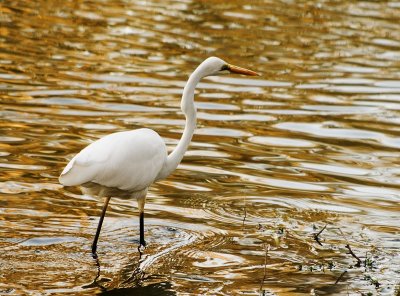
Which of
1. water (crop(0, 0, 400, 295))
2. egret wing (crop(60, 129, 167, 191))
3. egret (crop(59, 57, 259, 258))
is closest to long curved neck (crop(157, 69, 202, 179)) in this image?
egret (crop(59, 57, 259, 258))

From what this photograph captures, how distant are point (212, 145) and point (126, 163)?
472 centimetres

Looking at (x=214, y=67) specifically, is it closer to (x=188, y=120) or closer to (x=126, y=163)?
(x=188, y=120)

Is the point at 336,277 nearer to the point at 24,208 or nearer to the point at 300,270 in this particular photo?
the point at 300,270

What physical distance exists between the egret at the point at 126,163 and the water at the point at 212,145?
1.82 feet

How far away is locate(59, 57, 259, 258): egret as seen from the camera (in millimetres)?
8992

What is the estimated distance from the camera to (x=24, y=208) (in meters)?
10.6

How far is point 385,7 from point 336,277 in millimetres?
18534

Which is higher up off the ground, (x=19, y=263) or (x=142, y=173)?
(x=142, y=173)

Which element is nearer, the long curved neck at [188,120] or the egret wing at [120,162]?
the egret wing at [120,162]

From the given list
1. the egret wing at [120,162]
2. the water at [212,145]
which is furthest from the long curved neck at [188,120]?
the water at [212,145]

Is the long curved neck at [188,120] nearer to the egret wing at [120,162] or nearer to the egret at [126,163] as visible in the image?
the egret at [126,163]

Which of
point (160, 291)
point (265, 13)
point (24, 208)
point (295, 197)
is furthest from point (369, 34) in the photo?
point (160, 291)

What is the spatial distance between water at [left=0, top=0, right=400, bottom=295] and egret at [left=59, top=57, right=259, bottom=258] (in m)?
0.55

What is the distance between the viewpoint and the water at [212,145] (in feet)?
29.9
